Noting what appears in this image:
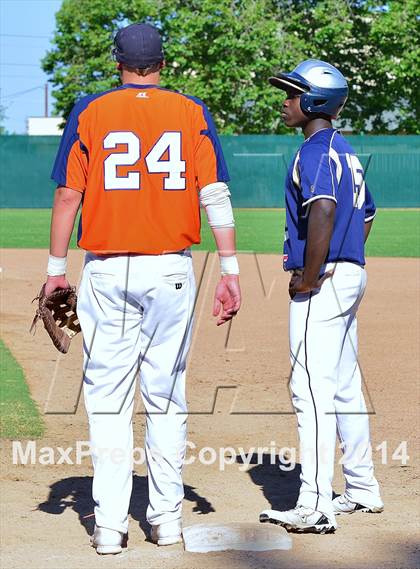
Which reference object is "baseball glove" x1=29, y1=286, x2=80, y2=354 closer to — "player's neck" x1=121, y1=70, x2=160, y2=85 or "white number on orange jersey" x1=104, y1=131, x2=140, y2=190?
"white number on orange jersey" x1=104, y1=131, x2=140, y2=190

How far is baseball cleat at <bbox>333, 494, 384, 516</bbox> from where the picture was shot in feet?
15.2

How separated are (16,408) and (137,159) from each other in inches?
132

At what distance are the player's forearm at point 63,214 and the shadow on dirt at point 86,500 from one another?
1.33 m

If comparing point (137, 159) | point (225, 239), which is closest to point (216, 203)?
point (225, 239)

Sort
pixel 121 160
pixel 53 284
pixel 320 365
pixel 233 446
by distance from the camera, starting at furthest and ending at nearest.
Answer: pixel 233 446 < pixel 320 365 < pixel 53 284 < pixel 121 160

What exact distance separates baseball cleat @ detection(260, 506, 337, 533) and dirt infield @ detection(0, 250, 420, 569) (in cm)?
5

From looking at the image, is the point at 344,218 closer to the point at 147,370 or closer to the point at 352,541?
the point at 147,370

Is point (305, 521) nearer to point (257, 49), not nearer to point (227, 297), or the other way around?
point (227, 297)

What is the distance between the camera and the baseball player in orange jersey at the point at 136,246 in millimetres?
4016

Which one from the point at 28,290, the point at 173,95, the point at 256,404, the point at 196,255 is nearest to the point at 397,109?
the point at 196,255

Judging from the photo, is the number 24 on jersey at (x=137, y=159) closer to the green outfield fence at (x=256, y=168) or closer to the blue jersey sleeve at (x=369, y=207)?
the blue jersey sleeve at (x=369, y=207)

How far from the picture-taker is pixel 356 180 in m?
4.32

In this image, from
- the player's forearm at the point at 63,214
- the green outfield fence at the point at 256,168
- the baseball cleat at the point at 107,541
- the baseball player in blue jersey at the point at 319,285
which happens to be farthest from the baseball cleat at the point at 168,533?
the green outfield fence at the point at 256,168

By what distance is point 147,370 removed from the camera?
416cm
